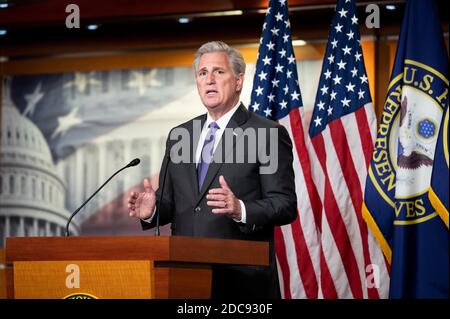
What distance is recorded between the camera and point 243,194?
149 inches

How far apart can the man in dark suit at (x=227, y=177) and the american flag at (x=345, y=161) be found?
1.76 metres

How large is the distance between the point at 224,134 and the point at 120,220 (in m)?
3.34

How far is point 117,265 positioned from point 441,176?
9.10ft

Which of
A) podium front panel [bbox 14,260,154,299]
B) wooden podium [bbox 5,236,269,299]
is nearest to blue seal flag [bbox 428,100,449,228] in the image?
wooden podium [bbox 5,236,269,299]

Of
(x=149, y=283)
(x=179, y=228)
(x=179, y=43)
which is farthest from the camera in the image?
(x=179, y=43)

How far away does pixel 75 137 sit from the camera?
7098 millimetres

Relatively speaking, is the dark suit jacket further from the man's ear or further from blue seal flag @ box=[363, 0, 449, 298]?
blue seal flag @ box=[363, 0, 449, 298]

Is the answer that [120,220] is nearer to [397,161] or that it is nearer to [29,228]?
[29,228]

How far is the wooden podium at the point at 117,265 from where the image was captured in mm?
2922

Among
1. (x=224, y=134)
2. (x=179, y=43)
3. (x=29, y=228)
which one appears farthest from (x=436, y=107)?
(x=29, y=228)

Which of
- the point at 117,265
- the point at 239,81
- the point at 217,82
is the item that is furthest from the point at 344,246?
the point at 117,265

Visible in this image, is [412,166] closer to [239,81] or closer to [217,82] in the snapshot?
[239,81]

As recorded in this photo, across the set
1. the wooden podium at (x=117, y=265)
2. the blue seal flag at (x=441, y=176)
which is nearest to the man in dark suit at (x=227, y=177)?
the wooden podium at (x=117, y=265)

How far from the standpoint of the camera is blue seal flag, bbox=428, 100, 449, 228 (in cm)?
507
